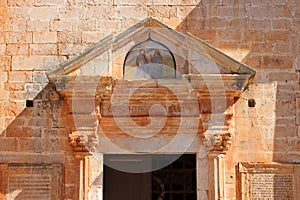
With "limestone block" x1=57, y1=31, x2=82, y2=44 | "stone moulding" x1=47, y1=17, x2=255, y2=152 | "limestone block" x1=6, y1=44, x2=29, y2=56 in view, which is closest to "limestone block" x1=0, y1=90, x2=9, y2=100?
"limestone block" x1=6, y1=44, x2=29, y2=56

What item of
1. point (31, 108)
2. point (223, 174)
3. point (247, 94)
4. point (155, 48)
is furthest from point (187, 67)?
point (31, 108)

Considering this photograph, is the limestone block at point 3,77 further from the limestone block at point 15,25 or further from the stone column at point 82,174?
the stone column at point 82,174

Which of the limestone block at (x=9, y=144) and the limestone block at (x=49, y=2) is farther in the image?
the limestone block at (x=49, y=2)

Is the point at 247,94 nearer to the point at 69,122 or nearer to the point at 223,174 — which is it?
the point at 223,174

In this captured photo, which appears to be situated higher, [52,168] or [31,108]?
[31,108]

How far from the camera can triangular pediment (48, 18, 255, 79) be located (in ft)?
21.4

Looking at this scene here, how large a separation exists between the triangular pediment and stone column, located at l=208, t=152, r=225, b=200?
1.03 m

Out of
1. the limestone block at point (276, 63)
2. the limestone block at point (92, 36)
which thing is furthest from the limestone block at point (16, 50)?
the limestone block at point (276, 63)

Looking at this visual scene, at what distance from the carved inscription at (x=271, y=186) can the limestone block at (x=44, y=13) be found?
10.7ft

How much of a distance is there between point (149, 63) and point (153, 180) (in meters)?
2.59

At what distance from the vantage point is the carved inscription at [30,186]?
6754 millimetres

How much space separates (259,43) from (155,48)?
1.38m

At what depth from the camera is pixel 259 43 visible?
7.11m

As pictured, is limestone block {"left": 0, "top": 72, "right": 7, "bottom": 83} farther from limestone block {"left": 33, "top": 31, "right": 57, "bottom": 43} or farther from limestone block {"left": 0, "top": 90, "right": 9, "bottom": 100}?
limestone block {"left": 33, "top": 31, "right": 57, "bottom": 43}
